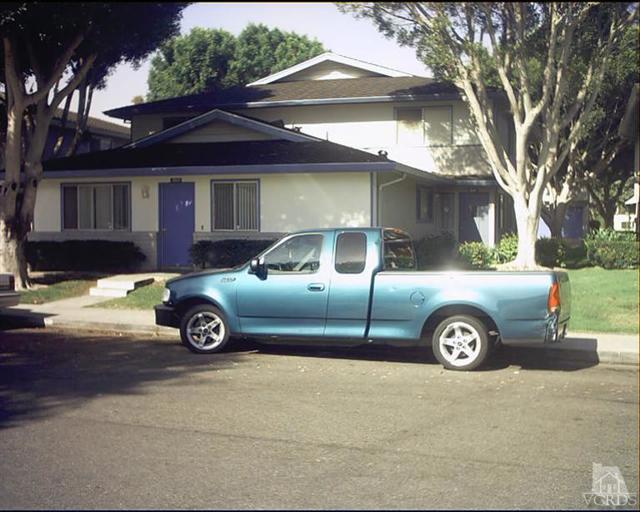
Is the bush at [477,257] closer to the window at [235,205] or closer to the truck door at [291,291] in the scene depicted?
the window at [235,205]

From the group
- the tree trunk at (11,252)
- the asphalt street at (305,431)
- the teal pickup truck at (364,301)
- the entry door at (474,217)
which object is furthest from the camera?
the entry door at (474,217)

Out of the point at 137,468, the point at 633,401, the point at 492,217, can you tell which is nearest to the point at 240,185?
the point at 492,217

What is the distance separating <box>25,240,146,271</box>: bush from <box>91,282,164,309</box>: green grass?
3.59m

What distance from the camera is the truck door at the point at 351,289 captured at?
10.3 meters

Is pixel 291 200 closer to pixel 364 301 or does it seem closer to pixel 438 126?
pixel 438 126

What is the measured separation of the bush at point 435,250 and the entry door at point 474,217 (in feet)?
1.86

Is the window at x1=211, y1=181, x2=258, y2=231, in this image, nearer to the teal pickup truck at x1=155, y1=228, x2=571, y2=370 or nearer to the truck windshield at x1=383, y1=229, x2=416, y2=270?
the teal pickup truck at x1=155, y1=228, x2=571, y2=370

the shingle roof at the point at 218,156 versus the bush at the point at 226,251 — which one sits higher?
the shingle roof at the point at 218,156

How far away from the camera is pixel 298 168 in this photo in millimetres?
19203

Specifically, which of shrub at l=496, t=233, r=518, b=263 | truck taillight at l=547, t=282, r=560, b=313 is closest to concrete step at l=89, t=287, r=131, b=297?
shrub at l=496, t=233, r=518, b=263


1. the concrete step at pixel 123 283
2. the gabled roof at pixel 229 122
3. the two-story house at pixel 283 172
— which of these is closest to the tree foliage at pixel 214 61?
the two-story house at pixel 283 172

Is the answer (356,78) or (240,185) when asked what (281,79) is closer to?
(356,78)

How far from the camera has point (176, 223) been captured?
2152 centimetres

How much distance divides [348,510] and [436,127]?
2036 centimetres
